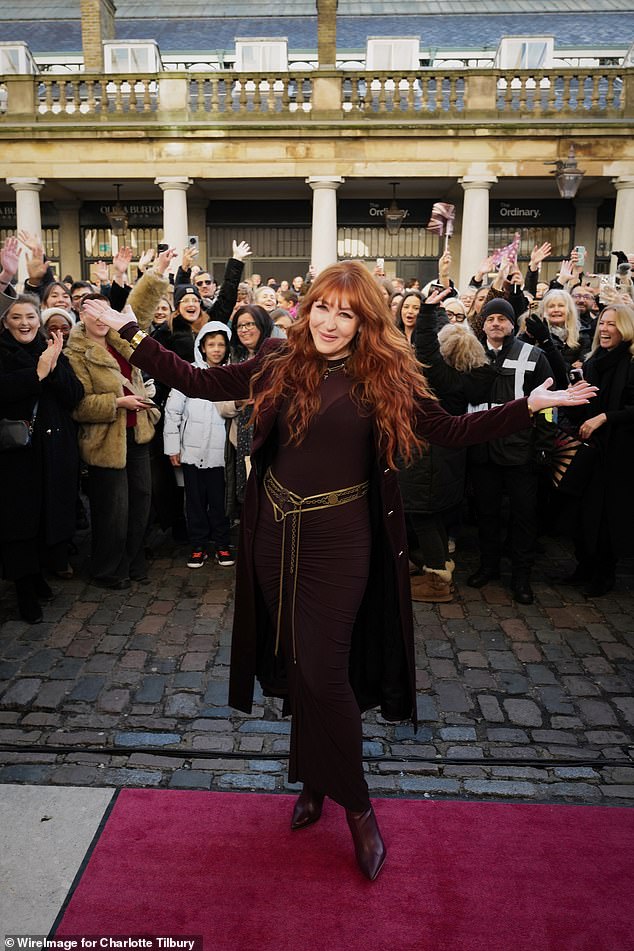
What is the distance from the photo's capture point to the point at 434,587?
19.7ft

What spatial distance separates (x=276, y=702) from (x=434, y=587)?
193 cm

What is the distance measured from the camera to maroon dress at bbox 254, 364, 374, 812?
3.01 meters

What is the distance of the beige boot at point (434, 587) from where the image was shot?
5988mm

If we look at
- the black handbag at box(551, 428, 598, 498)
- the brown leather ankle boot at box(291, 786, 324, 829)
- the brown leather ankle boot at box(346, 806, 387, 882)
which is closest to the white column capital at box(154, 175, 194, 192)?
the black handbag at box(551, 428, 598, 498)

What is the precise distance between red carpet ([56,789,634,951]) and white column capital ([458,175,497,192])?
1770 centimetres

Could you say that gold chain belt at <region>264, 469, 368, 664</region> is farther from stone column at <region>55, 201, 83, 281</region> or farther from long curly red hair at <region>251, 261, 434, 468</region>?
stone column at <region>55, 201, 83, 281</region>

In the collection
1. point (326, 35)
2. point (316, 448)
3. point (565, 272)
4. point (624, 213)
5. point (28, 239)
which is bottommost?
point (316, 448)

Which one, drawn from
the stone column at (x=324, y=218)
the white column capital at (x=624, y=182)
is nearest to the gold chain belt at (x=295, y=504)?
the stone column at (x=324, y=218)

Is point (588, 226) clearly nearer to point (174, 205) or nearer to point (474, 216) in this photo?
point (474, 216)

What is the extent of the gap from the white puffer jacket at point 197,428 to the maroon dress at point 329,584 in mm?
3505

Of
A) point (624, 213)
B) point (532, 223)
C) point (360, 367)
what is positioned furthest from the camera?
point (532, 223)

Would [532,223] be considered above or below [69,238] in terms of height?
above

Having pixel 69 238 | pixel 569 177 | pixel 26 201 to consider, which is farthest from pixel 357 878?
pixel 69 238

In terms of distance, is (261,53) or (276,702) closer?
(276,702)
